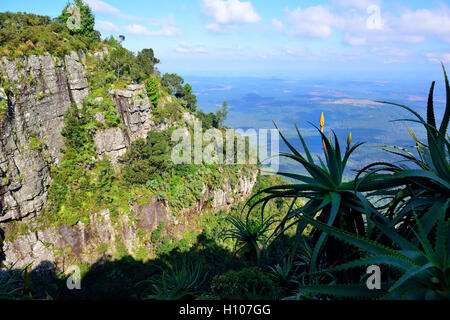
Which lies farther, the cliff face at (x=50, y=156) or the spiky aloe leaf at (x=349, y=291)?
the cliff face at (x=50, y=156)

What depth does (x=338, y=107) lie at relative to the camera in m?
141

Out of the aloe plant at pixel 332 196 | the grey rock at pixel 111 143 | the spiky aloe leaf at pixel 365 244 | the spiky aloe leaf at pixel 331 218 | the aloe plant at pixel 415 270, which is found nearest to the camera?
the aloe plant at pixel 415 270

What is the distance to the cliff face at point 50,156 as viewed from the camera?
19.5 m

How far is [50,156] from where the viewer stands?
2256 cm

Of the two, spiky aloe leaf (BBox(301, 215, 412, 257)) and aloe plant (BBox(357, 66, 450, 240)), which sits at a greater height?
aloe plant (BBox(357, 66, 450, 240))

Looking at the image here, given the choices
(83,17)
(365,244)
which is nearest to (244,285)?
(365,244)

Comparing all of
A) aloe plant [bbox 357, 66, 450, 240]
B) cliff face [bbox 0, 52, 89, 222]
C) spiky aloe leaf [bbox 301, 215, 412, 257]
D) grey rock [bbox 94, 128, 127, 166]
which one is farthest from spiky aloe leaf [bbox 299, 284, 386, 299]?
grey rock [bbox 94, 128, 127, 166]

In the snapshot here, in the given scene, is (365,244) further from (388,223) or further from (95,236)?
(95,236)

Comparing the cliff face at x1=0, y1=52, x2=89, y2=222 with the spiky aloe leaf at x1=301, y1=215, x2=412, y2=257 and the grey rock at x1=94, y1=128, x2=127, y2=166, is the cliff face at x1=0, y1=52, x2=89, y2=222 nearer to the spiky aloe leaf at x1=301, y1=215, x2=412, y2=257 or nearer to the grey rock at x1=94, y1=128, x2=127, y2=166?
the grey rock at x1=94, y1=128, x2=127, y2=166

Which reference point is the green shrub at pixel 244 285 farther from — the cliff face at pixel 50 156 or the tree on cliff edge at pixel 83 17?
the tree on cliff edge at pixel 83 17

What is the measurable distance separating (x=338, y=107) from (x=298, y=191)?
15371 centimetres

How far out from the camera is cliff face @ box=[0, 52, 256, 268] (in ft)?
63.9

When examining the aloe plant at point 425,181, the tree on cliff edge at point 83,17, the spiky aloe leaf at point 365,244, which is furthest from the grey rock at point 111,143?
the spiky aloe leaf at point 365,244
